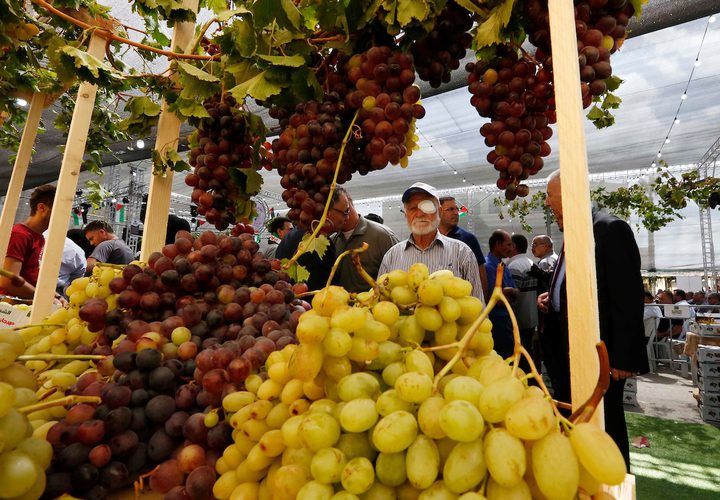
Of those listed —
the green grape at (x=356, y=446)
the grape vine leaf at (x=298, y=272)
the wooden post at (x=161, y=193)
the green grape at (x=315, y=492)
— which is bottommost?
the green grape at (x=315, y=492)

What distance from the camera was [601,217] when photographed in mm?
2242

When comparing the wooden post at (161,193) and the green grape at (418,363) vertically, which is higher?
the wooden post at (161,193)

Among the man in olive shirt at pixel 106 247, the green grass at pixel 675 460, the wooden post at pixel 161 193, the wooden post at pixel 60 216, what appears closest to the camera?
the wooden post at pixel 60 216

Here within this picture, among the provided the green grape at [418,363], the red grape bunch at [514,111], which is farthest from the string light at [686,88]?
the green grape at [418,363]

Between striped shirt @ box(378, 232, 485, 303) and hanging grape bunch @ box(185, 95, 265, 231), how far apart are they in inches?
46.5

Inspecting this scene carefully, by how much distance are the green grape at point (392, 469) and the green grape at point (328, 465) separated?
0.14 ft

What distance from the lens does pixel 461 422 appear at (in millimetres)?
406

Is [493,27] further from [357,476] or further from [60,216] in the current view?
[60,216]

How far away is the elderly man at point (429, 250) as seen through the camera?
2.27 metres

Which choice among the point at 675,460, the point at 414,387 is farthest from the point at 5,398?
the point at 675,460

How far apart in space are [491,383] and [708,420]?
4974 mm

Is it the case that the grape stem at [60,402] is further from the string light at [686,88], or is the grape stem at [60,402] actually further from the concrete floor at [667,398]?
the string light at [686,88]

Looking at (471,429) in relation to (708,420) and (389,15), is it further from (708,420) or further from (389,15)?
(708,420)

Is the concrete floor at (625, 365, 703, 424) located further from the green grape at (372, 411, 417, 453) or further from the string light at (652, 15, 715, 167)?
the green grape at (372, 411, 417, 453)
